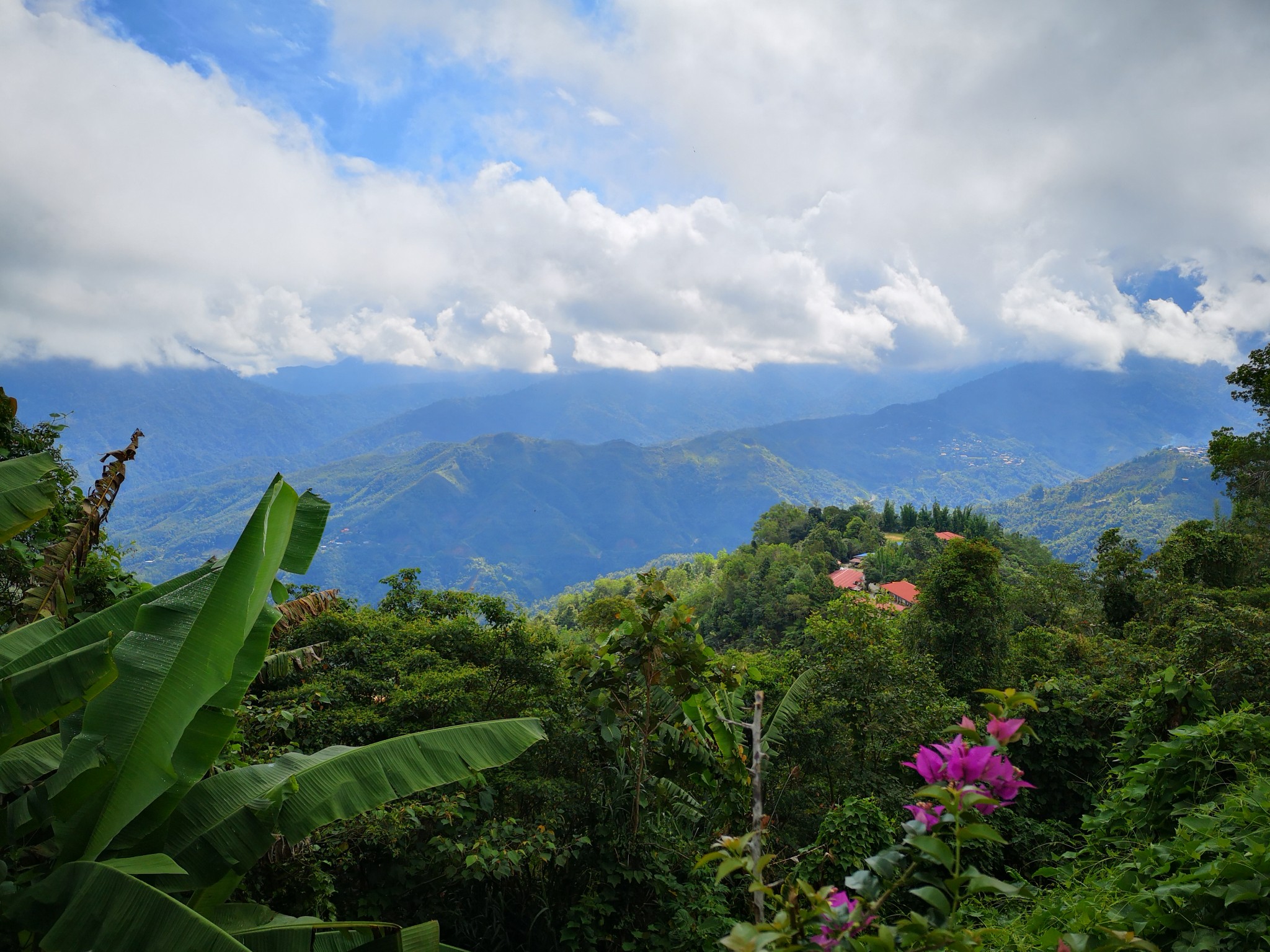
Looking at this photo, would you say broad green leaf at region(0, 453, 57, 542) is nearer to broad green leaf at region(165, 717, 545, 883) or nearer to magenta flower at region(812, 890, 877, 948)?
broad green leaf at region(165, 717, 545, 883)

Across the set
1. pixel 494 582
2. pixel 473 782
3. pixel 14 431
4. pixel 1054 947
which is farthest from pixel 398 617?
pixel 494 582

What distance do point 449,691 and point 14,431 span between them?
211 inches

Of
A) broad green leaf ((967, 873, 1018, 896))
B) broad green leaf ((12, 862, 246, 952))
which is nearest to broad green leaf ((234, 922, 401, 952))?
broad green leaf ((12, 862, 246, 952))

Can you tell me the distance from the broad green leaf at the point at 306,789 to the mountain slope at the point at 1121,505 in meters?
129

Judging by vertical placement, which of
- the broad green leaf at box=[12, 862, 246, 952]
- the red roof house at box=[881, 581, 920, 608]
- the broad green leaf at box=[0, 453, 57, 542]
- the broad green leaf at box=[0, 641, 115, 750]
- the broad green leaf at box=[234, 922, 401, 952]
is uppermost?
the broad green leaf at box=[0, 453, 57, 542]

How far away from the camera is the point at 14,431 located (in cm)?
671

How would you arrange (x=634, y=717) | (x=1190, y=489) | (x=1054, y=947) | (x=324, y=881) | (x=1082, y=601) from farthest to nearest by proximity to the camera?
(x=1190, y=489)
(x=1082, y=601)
(x=634, y=717)
(x=324, y=881)
(x=1054, y=947)

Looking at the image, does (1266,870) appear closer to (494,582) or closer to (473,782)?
(473,782)

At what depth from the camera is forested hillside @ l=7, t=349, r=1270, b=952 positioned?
1983mm

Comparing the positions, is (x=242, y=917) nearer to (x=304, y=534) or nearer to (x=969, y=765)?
(x=304, y=534)

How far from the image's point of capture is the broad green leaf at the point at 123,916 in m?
2.35

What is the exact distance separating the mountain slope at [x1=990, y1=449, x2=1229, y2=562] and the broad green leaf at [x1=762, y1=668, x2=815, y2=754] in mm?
122946

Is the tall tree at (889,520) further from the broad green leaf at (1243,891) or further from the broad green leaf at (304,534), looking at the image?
the broad green leaf at (1243,891)

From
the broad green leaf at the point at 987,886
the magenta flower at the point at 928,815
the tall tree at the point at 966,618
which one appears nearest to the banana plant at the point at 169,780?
the magenta flower at the point at 928,815
